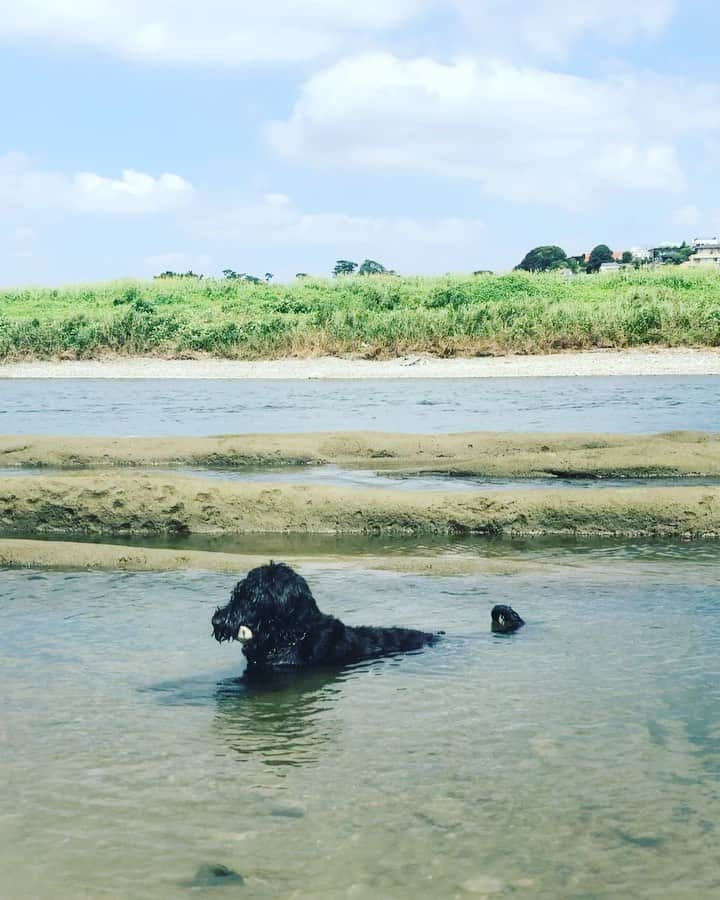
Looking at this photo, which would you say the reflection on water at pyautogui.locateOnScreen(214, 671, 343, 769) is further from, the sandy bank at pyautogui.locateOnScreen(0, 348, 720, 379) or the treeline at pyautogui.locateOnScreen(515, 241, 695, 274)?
the treeline at pyautogui.locateOnScreen(515, 241, 695, 274)

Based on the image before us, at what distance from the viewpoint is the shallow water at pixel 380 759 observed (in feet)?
13.2

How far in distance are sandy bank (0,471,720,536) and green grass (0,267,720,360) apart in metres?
25.2

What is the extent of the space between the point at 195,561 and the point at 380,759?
14.0 feet

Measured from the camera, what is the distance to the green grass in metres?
36.1

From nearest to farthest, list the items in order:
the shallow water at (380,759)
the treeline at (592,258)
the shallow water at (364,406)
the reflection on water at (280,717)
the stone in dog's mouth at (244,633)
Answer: the shallow water at (380,759)
the reflection on water at (280,717)
the stone in dog's mouth at (244,633)
the shallow water at (364,406)
the treeline at (592,258)

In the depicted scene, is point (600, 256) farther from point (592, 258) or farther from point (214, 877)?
point (214, 877)

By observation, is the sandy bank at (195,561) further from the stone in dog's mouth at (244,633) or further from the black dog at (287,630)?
the stone in dog's mouth at (244,633)

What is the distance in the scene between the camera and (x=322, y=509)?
11.0 meters

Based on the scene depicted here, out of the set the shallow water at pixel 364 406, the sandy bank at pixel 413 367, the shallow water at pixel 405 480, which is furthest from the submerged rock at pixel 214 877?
the sandy bank at pixel 413 367

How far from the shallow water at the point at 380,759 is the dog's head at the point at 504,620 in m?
0.08

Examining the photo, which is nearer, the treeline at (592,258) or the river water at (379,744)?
the river water at (379,744)

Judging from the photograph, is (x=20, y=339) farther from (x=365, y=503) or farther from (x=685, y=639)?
(x=685, y=639)

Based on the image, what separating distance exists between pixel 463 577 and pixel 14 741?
395 centimetres

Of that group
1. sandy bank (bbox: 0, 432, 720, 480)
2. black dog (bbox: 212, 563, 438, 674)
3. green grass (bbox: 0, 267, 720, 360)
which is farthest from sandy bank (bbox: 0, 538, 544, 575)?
green grass (bbox: 0, 267, 720, 360)
